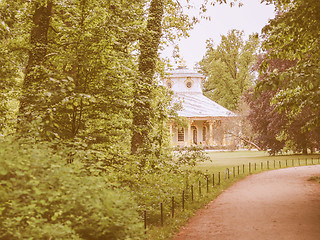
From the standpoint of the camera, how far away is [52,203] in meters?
4.71

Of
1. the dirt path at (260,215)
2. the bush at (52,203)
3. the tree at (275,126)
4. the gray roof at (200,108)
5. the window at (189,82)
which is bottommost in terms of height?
the dirt path at (260,215)

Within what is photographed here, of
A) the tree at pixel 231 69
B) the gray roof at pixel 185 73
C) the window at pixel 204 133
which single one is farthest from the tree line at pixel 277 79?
the window at pixel 204 133

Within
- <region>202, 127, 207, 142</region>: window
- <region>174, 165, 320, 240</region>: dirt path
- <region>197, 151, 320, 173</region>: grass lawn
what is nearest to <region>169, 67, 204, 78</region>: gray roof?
<region>202, 127, 207, 142</region>: window

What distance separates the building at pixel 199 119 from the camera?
1956 inches

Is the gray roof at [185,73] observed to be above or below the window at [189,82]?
above

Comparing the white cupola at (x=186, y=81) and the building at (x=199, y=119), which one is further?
the white cupola at (x=186, y=81)

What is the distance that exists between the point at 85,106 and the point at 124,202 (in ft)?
13.9

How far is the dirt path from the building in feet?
107

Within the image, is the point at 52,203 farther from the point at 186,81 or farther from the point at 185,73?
the point at 186,81

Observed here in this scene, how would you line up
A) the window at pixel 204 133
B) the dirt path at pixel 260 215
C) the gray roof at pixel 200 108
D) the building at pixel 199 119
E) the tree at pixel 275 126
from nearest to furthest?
the dirt path at pixel 260 215 < the tree at pixel 275 126 < the building at pixel 199 119 < the gray roof at pixel 200 108 < the window at pixel 204 133

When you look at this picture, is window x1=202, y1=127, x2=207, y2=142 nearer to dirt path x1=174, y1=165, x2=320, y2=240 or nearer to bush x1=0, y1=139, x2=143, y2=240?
dirt path x1=174, y1=165, x2=320, y2=240

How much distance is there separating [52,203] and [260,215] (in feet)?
25.2

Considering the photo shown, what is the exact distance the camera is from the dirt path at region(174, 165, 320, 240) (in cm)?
889

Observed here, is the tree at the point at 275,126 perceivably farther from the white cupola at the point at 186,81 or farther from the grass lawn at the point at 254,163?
the white cupola at the point at 186,81
